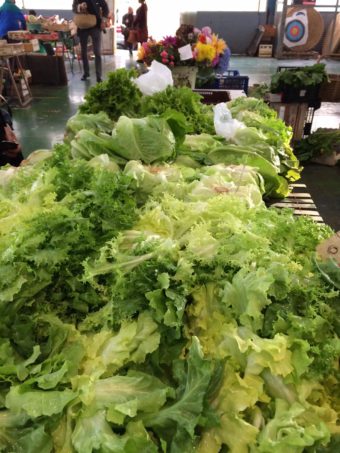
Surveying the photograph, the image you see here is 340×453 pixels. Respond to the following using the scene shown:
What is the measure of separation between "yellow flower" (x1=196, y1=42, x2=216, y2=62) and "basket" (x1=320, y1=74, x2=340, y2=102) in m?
3.07

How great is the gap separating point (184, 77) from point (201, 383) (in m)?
4.76

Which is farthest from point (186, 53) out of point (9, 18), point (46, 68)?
point (9, 18)

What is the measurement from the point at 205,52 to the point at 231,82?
50.7 inches

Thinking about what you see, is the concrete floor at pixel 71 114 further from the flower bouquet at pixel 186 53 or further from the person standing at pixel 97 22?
the flower bouquet at pixel 186 53

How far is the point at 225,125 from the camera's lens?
10.2ft

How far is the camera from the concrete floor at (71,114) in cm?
517

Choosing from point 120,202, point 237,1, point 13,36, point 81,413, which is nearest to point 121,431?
point 81,413

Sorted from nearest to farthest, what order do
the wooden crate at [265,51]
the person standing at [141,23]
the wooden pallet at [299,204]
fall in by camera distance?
the wooden pallet at [299,204], the person standing at [141,23], the wooden crate at [265,51]

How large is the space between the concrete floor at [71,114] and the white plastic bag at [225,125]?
5.99ft

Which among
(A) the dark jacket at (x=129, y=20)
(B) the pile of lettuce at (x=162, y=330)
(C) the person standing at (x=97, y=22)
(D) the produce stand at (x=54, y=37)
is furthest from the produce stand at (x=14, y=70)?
(B) the pile of lettuce at (x=162, y=330)

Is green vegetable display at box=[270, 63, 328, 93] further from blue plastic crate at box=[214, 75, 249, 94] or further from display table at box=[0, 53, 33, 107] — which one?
display table at box=[0, 53, 33, 107]

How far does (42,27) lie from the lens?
12875mm

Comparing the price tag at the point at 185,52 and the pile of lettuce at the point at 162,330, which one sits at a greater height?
the price tag at the point at 185,52

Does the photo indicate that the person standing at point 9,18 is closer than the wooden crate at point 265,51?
Yes
